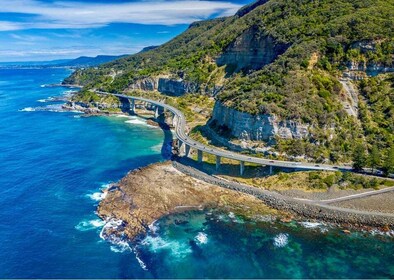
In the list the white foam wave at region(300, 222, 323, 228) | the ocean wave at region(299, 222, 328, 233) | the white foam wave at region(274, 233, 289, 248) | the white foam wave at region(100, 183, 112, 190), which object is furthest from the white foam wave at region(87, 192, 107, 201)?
the white foam wave at region(300, 222, 323, 228)

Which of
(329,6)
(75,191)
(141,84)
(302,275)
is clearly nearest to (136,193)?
(75,191)

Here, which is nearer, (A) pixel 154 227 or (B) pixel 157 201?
(A) pixel 154 227

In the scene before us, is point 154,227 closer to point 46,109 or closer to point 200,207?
point 200,207

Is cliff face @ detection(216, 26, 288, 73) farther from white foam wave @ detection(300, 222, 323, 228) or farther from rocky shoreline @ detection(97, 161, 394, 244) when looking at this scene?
white foam wave @ detection(300, 222, 323, 228)

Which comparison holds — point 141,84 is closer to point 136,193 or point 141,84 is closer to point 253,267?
point 136,193

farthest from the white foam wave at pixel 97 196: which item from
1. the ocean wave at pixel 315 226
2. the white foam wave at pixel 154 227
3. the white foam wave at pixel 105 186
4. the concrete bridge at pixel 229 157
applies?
the ocean wave at pixel 315 226

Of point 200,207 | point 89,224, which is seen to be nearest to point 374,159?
point 200,207
